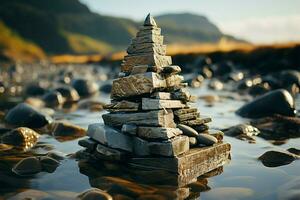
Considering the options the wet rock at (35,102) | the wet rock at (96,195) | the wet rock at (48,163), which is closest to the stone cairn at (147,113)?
the wet rock at (48,163)

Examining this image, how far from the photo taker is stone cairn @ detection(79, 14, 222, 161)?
7.39 m

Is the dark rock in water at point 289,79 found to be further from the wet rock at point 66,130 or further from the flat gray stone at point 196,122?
the flat gray stone at point 196,122

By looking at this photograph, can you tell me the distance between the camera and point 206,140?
26.0 ft

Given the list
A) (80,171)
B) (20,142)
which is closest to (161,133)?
(80,171)

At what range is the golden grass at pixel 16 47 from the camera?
13550 cm

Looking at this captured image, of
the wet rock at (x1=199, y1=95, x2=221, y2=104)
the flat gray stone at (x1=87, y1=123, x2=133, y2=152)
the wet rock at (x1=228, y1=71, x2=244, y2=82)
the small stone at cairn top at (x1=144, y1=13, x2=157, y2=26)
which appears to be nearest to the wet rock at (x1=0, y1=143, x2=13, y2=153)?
the flat gray stone at (x1=87, y1=123, x2=133, y2=152)

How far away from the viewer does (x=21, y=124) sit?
1210 centimetres

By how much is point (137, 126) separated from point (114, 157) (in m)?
0.77

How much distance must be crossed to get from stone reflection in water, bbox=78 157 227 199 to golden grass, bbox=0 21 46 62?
117 m

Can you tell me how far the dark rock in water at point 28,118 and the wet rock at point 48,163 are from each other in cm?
445

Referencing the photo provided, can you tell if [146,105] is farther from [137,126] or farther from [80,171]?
[80,171]

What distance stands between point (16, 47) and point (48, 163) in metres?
157

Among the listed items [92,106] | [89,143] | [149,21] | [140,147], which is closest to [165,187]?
[140,147]

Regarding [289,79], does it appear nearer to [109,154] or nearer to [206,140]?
[206,140]
